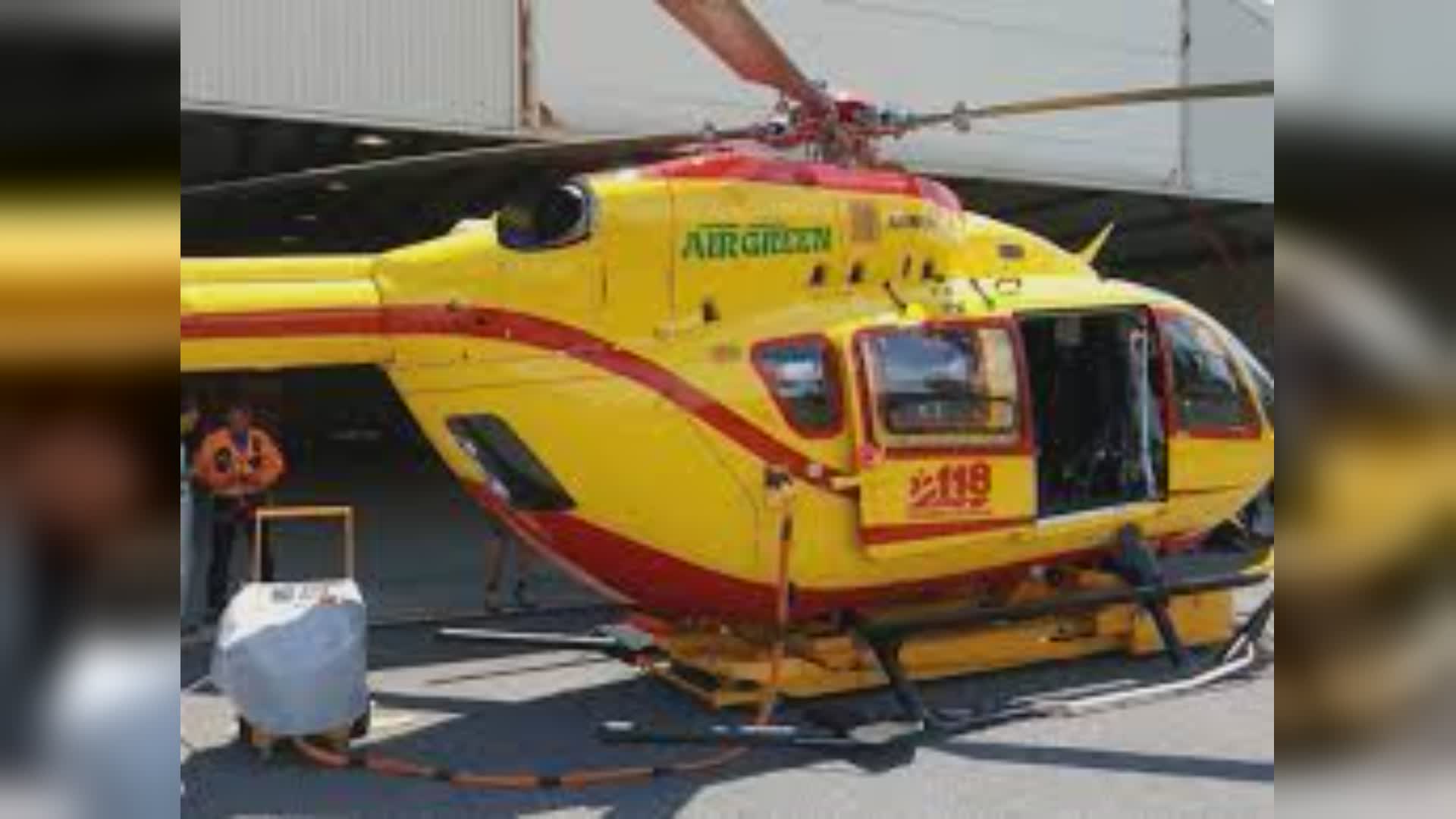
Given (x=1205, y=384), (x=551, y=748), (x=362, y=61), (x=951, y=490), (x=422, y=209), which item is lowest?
(x=551, y=748)

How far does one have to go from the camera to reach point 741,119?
15.0m

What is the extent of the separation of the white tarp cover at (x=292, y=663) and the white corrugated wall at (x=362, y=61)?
22.2 ft

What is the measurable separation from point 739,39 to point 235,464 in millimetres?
5466

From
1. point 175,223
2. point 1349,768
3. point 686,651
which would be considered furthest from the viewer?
point 686,651

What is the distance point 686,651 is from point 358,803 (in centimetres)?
212

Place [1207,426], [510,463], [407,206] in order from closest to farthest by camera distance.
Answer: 1. [510,463]
2. [1207,426]
3. [407,206]

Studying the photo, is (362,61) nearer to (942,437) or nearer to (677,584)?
(677,584)

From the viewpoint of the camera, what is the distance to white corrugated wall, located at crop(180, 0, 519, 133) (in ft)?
40.4

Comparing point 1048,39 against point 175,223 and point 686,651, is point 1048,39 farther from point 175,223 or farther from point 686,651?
point 175,223

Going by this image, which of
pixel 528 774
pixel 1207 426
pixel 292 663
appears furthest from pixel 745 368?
pixel 1207 426

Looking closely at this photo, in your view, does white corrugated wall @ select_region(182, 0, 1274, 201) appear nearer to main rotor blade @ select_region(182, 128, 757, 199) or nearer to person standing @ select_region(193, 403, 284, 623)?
person standing @ select_region(193, 403, 284, 623)

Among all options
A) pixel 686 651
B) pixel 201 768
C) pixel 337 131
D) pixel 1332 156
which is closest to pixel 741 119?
pixel 337 131

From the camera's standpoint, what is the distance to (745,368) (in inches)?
289

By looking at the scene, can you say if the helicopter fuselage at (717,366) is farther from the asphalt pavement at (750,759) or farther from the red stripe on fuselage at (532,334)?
the asphalt pavement at (750,759)
